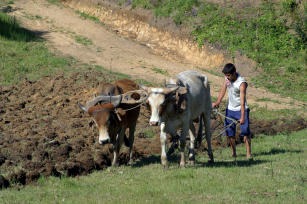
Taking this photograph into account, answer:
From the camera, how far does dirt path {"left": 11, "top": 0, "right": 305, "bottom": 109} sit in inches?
927

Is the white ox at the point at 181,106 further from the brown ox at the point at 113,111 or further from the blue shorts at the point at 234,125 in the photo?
the brown ox at the point at 113,111

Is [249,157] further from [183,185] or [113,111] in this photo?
[183,185]

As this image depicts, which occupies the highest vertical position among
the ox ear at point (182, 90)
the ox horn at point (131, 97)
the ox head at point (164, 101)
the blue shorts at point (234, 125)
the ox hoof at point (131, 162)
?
the ox ear at point (182, 90)

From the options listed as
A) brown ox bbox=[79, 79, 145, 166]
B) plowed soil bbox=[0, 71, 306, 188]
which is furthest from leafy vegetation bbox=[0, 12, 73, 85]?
brown ox bbox=[79, 79, 145, 166]

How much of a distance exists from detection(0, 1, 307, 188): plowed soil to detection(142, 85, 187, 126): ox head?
1685 millimetres

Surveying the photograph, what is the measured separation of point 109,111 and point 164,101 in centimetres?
130

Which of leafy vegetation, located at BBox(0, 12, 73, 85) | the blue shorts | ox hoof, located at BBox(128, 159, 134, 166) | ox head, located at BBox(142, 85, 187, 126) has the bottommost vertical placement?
leafy vegetation, located at BBox(0, 12, 73, 85)

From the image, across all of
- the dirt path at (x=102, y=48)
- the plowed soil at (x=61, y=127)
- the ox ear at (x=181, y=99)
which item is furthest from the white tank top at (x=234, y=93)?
the dirt path at (x=102, y=48)

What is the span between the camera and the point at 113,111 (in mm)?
12297

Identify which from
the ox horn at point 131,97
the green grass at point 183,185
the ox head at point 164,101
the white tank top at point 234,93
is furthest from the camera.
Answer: the white tank top at point 234,93

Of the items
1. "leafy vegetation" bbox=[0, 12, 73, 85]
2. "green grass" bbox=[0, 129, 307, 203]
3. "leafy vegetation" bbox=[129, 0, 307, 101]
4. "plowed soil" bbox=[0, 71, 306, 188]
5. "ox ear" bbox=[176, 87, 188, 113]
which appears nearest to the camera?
"green grass" bbox=[0, 129, 307, 203]

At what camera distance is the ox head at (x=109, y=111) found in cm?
1200

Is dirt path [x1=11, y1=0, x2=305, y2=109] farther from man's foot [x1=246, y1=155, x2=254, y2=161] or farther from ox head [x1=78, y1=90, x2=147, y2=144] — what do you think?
ox head [x1=78, y1=90, x2=147, y2=144]

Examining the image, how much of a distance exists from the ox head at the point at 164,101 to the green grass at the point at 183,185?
0.98 metres
